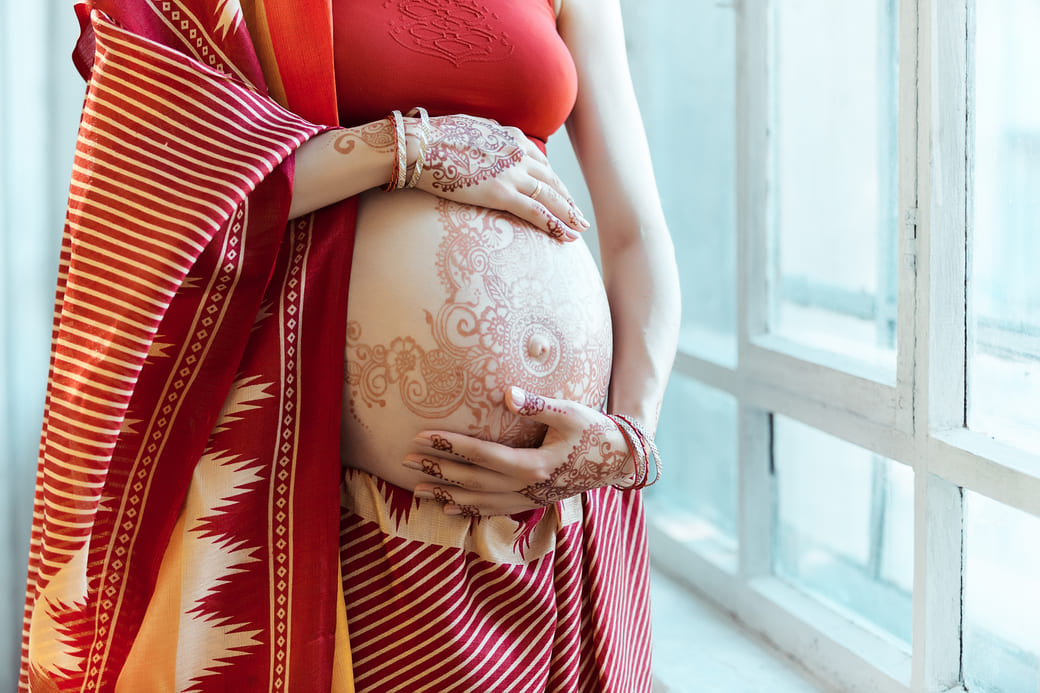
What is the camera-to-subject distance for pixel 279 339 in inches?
33.1

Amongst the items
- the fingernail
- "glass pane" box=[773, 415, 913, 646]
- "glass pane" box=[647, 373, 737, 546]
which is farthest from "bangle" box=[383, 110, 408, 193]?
"glass pane" box=[647, 373, 737, 546]

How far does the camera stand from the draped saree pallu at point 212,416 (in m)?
0.76

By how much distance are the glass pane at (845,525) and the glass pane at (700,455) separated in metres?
0.21

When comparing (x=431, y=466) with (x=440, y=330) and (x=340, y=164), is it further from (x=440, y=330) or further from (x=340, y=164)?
(x=340, y=164)

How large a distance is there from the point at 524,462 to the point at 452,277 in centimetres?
19

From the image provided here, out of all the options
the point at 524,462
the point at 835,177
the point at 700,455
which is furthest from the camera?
the point at 700,455

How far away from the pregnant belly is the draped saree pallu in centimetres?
3

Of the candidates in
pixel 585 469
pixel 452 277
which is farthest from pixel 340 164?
pixel 585 469

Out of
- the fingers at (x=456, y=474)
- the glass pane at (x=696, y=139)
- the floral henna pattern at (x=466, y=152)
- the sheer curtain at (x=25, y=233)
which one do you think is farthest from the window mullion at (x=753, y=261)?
the sheer curtain at (x=25, y=233)

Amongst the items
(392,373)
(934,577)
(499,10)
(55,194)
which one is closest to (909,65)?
(499,10)

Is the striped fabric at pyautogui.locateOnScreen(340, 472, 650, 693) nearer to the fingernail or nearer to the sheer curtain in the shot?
the fingernail

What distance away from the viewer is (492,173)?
2.96 ft

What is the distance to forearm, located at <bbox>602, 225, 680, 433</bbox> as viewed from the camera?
1.03 metres

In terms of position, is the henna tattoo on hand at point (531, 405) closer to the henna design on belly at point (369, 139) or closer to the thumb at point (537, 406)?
the thumb at point (537, 406)
